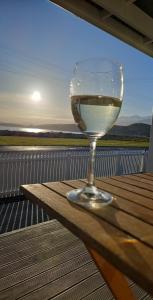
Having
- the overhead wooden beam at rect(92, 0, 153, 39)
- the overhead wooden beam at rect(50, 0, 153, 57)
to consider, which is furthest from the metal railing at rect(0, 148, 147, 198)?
the overhead wooden beam at rect(92, 0, 153, 39)

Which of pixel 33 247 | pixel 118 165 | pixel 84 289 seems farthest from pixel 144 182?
pixel 118 165

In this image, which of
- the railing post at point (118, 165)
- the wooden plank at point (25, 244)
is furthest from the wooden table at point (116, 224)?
the railing post at point (118, 165)

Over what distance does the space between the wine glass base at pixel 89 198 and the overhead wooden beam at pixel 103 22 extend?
2.40m

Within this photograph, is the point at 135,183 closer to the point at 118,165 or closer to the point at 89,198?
the point at 89,198

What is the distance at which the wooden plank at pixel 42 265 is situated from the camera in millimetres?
1989

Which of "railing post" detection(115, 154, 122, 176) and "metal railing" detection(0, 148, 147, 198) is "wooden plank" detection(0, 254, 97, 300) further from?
"railing post" detection(115, 154, 122, 176)

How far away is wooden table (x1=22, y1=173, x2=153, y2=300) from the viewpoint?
15.2 inches

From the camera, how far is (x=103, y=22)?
3.08 metres

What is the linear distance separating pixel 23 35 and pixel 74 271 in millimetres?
13118

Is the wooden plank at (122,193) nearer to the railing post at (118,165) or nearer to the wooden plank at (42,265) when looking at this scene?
the wooden plank at (42,265)

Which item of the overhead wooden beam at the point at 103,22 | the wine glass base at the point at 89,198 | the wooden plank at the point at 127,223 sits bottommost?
the wooden plank at the point at 127,223

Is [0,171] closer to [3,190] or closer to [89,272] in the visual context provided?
[3,190]

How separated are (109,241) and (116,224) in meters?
0.08

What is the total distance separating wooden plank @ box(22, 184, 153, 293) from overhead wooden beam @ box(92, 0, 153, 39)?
8.58 ft
